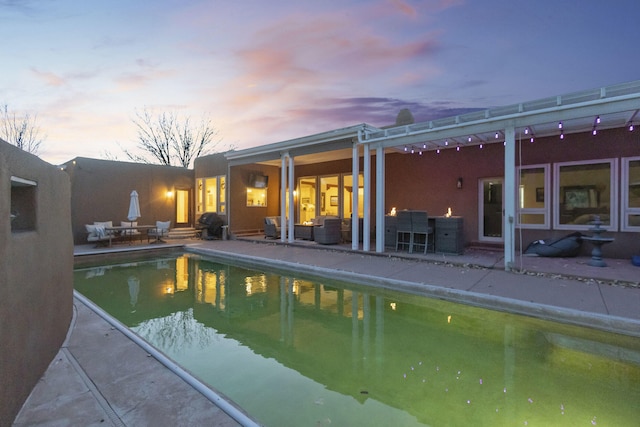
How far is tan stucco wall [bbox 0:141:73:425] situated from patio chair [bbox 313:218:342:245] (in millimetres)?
7126

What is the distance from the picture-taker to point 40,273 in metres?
2.54

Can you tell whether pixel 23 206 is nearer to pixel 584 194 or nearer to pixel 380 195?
pixel 380 195

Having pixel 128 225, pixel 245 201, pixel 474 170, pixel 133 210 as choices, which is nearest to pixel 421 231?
pixel 474 170

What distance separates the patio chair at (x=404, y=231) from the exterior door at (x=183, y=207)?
10.2m

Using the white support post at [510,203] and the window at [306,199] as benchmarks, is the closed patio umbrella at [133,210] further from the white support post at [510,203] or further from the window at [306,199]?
the white support post at [510,203]

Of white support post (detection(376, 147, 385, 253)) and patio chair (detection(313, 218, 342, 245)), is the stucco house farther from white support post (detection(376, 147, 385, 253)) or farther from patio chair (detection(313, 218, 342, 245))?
patio chair (detection(313, 218, 342, 245))

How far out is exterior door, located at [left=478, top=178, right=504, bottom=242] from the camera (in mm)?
8641

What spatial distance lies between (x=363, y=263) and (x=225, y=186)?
25.8 feet

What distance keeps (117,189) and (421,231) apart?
36.5 feet

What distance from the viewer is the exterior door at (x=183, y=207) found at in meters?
14.9

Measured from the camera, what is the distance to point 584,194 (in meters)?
7.43

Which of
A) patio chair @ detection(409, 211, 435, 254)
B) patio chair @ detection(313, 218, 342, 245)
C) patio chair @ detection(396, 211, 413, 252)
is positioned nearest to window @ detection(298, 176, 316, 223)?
patio chair @ detection(313, 218, 342, 245)

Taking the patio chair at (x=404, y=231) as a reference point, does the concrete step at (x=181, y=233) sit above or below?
below

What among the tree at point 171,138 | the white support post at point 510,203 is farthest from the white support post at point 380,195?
the tree at point 171,138
